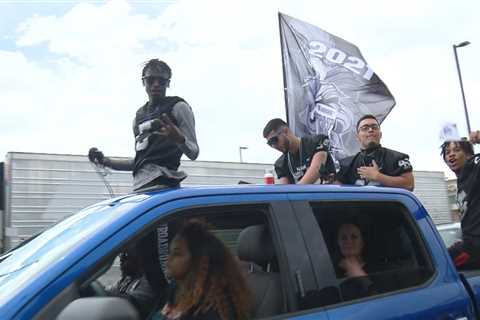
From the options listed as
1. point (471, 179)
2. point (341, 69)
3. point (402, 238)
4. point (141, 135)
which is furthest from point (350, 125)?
point (402, 238)

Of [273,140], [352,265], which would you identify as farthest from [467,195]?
[352,265]

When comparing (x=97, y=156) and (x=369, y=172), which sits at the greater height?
(x=97, y=156)

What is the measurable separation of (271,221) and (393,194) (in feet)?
2.93

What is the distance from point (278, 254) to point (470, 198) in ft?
6.78

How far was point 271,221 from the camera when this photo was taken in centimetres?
243

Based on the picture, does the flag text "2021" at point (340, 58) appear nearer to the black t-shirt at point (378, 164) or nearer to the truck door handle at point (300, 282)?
the black t-shirt at point (378, 164)

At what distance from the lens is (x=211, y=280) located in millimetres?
2316

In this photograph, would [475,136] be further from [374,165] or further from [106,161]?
[106,161]

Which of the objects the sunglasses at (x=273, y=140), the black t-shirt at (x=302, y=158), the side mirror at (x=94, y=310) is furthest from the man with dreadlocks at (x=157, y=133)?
the side mirror at (x=94, y=310)

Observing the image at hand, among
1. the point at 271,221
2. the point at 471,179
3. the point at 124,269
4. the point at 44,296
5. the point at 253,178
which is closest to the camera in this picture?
the point at 44,296

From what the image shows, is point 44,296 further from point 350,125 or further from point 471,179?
point 350,125

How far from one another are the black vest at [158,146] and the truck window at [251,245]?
134cm

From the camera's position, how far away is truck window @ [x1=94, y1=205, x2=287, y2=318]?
7.63 feet

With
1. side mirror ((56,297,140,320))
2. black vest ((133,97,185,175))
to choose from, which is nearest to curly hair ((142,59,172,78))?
black vest ((133,97,185,175))
